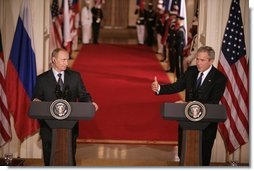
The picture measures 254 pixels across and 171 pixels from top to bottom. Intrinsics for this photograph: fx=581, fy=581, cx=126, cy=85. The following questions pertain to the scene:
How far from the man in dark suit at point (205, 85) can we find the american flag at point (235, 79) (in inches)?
58.6

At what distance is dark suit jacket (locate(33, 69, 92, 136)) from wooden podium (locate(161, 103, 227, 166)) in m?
1.08

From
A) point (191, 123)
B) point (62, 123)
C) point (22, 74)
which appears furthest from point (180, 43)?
point (62, 123)

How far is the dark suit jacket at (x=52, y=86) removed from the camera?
5.87 meters

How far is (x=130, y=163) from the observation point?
776 centimetres

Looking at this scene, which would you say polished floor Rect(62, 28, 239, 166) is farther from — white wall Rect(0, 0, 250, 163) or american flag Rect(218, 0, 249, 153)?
white wall Rect(0, 0, 250, 163)

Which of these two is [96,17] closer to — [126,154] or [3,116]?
[126,154]

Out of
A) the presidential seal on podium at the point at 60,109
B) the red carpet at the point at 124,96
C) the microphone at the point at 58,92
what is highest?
the microphone at the point at 58,92

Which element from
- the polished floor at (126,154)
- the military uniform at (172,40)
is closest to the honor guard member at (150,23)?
the military uniform at (172,40)

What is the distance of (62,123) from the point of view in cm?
538

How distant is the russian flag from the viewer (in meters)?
7.40

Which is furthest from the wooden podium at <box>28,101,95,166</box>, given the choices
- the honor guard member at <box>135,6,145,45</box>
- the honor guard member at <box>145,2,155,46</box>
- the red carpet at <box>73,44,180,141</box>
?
the honor guard member at <box>135,6,145,45</box>

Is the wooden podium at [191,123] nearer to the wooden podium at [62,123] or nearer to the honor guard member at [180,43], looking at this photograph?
the wooden podium at [62,123]

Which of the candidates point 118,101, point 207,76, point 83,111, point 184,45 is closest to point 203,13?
point 207,76

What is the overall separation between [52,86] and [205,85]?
156cm
